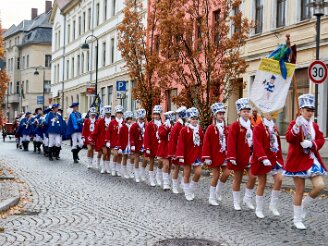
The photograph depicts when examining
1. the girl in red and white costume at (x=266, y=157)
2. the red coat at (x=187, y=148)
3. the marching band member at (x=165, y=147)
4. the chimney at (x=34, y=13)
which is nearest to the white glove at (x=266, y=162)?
Answer: the girl in red and white costume at (x=266, y=157)

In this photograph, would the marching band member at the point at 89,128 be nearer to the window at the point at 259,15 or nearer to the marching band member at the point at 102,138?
the marching band member at the point at 102,138

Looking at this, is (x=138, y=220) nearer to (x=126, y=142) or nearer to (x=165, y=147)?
(x=165, y=147)

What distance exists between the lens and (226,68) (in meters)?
21.4

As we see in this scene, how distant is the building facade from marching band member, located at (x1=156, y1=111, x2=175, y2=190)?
7218cm

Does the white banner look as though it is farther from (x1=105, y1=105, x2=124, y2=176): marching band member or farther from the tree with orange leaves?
the tree with orange leaves

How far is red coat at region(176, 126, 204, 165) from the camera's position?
13023mm

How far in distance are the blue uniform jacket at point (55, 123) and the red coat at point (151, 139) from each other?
30.9 feet

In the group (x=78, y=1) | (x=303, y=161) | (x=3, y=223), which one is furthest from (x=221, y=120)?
(x=78, y=1)

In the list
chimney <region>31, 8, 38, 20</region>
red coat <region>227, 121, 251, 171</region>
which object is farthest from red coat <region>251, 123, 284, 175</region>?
chimney <region>31, 8, 38, 20</region>

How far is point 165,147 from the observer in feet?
47.8

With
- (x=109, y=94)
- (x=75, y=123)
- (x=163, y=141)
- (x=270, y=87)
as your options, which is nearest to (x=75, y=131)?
(x=75, y=123)

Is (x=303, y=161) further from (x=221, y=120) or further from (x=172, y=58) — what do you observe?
(x=172, y=58)

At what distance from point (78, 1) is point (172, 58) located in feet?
125

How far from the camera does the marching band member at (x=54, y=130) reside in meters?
24.2
